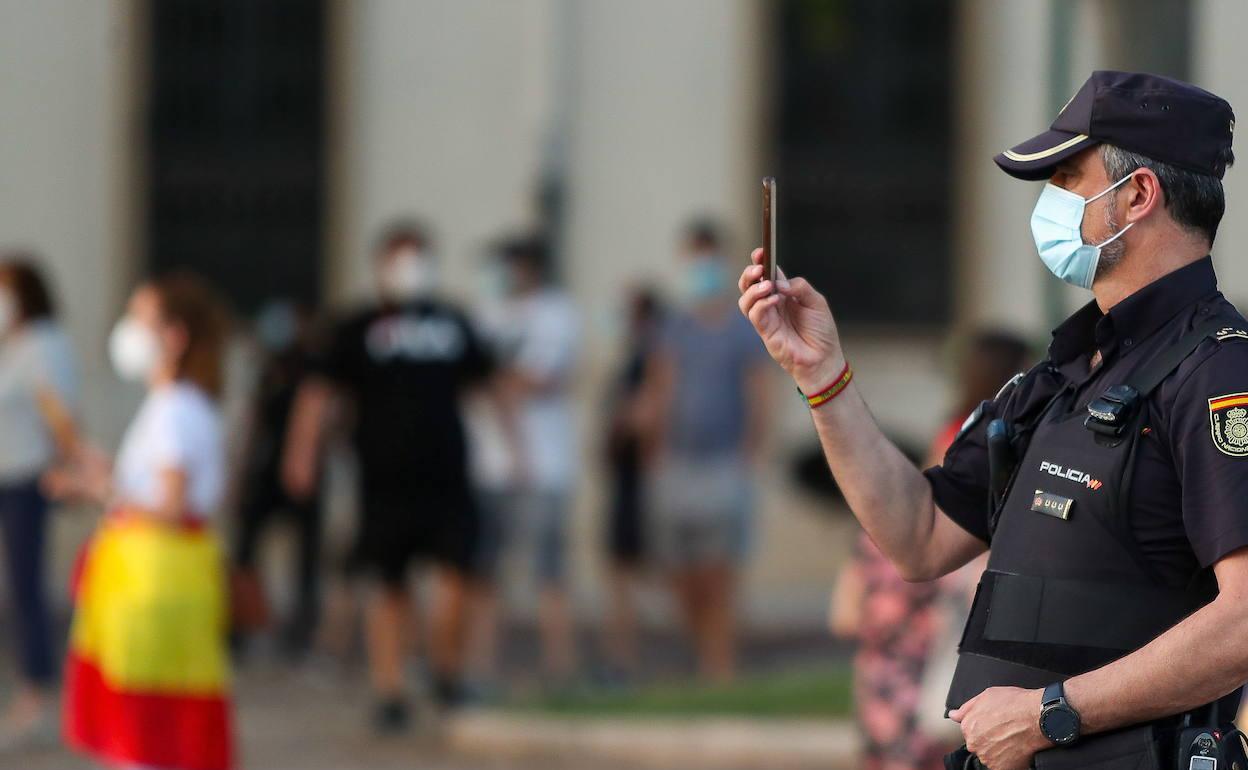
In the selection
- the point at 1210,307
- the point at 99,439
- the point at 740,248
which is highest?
the point at 1210,307

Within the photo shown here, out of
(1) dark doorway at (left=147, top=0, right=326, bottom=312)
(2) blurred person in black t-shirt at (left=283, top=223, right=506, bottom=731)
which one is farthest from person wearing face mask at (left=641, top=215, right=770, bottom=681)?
(1) dark doorway at (left=147, top=0, right=326, bottom=312)

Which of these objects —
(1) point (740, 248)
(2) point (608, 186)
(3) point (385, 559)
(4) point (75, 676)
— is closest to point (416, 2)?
(2) point (608, 186)

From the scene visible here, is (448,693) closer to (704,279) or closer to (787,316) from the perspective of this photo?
(704,279)

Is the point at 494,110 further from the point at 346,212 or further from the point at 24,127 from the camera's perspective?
the point at 24,127

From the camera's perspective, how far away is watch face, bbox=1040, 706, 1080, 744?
2.77 metres

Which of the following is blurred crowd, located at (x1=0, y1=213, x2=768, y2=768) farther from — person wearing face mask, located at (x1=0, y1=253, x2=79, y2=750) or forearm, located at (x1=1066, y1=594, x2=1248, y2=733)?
forearm, located at (x1=1066, y1=594, x2=1248, y2=733)

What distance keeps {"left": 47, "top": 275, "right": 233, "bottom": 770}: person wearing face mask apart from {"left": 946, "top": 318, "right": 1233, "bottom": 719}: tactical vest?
3758 millimetres

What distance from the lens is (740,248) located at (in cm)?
1259

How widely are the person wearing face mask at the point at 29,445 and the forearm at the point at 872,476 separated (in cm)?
539

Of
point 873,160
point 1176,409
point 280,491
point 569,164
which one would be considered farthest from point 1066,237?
point 873,160

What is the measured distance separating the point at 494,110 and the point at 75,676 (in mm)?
6795

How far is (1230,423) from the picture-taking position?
8.84ft

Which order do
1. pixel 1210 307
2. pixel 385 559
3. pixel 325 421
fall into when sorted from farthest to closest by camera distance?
1. pixel 325 421
2. pixel 385 559
3. pixel 1210 307

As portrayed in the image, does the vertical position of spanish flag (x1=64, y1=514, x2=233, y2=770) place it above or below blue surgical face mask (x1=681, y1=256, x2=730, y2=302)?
below
